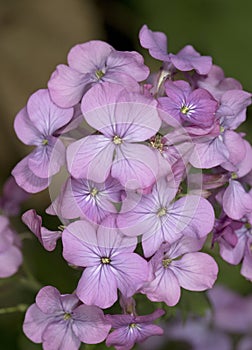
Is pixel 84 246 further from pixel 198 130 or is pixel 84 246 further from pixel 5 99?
pixel 5 99

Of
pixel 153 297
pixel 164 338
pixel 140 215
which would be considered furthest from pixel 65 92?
pixel 164 338

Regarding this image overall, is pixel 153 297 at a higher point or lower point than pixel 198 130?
lower

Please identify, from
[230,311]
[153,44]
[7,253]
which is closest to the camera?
[153,44]

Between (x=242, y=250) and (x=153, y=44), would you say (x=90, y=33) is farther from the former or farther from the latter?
(x=242, y=250)

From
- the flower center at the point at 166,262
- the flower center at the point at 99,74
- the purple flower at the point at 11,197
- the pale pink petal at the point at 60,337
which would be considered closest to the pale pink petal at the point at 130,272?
the flower center at the point at 166,262

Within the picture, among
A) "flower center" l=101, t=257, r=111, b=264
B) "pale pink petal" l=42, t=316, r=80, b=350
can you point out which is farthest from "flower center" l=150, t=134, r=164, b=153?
"pale pink petal" l=42, t=316, r=80, b=350

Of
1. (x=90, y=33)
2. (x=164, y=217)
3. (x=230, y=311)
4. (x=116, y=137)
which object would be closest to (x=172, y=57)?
(x=116, y=137)
